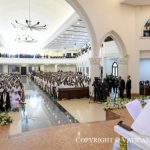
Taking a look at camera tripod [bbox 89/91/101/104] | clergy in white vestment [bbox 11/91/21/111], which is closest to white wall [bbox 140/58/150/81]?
camera tripod [bbox 89/91/101/104]

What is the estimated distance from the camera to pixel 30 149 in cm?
373

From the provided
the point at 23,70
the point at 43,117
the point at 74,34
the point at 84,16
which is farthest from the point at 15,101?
the point at 23,70

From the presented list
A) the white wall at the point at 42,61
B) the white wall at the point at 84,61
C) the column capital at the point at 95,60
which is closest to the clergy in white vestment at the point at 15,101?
the column capital at the point at 95,60

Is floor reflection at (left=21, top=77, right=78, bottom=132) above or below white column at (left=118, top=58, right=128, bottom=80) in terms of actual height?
below

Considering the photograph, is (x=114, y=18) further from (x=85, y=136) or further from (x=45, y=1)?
(x=85, y=136)

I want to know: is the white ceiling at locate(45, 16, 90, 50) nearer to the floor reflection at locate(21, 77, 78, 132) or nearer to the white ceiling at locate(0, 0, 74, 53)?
the white ceiling at locate(0, 0, 74, 53)

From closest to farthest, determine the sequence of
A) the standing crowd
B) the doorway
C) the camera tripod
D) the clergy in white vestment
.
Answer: the clergy in white vestment, the standing crowd, the camera tripod, the doorway

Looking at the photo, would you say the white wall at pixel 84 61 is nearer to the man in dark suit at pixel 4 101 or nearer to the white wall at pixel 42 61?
the white wall at pixel 42 61

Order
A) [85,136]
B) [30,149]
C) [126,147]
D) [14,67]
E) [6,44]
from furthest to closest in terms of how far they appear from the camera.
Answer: [14,67] → [6,44] → [85,136] → [30,149] → [126,147]

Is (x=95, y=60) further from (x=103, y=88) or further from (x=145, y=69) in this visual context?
(x=145, y=69)

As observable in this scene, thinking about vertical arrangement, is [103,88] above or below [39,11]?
below

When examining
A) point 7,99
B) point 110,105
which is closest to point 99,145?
point 110,105

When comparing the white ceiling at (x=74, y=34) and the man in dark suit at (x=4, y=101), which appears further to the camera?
the white ceiling at (x=74, y=34)

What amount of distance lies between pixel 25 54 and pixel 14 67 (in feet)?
22.0
